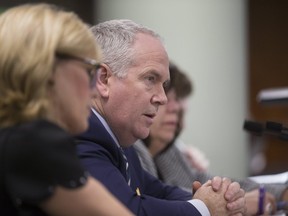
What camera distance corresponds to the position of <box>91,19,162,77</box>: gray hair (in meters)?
2.03

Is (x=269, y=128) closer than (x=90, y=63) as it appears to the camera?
No

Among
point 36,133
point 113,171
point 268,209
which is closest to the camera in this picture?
point 36,133

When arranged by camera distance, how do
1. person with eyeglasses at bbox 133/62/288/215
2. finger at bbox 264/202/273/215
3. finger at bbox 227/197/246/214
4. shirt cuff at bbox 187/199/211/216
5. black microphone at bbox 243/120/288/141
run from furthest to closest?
person with eyeglasses at bbox 133/62/288/215 → finger at bbox 264/202/273/215 → black microphone at bbox 243/120/288/141 → finger at bbox 227/197/246/214 → shirt cuff at bbox 187/199/211/216

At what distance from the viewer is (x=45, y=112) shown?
1401mm

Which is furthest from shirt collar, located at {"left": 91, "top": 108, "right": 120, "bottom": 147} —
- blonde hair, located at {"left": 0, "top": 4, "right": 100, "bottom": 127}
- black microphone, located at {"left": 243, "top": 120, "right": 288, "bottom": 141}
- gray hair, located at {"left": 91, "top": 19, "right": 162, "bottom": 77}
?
blonde hair, located at {"left": 0, "top": 4, "right": 100, "bottom": 127}

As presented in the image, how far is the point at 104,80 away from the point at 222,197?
425 millimetres

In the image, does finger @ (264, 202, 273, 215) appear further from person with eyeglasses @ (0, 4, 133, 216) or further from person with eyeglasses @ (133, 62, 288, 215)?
person with eyeglasses @ (0, 4, 133, 216)

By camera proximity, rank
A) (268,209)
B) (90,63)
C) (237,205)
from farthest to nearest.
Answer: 1. (268,209)
2. (237,205)
3. (90,63)

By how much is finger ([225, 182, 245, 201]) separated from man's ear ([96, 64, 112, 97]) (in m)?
0.39

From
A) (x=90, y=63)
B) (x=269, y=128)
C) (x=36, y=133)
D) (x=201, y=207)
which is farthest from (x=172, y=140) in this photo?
(x=36, y=133)

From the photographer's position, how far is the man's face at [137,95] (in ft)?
6.64

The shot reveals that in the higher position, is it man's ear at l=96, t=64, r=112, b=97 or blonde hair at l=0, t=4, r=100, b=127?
blonde hair at l=0, t=4, r=100, b=127

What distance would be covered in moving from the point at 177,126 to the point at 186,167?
0.23 m

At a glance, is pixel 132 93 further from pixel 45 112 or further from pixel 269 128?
pixel 45 112
